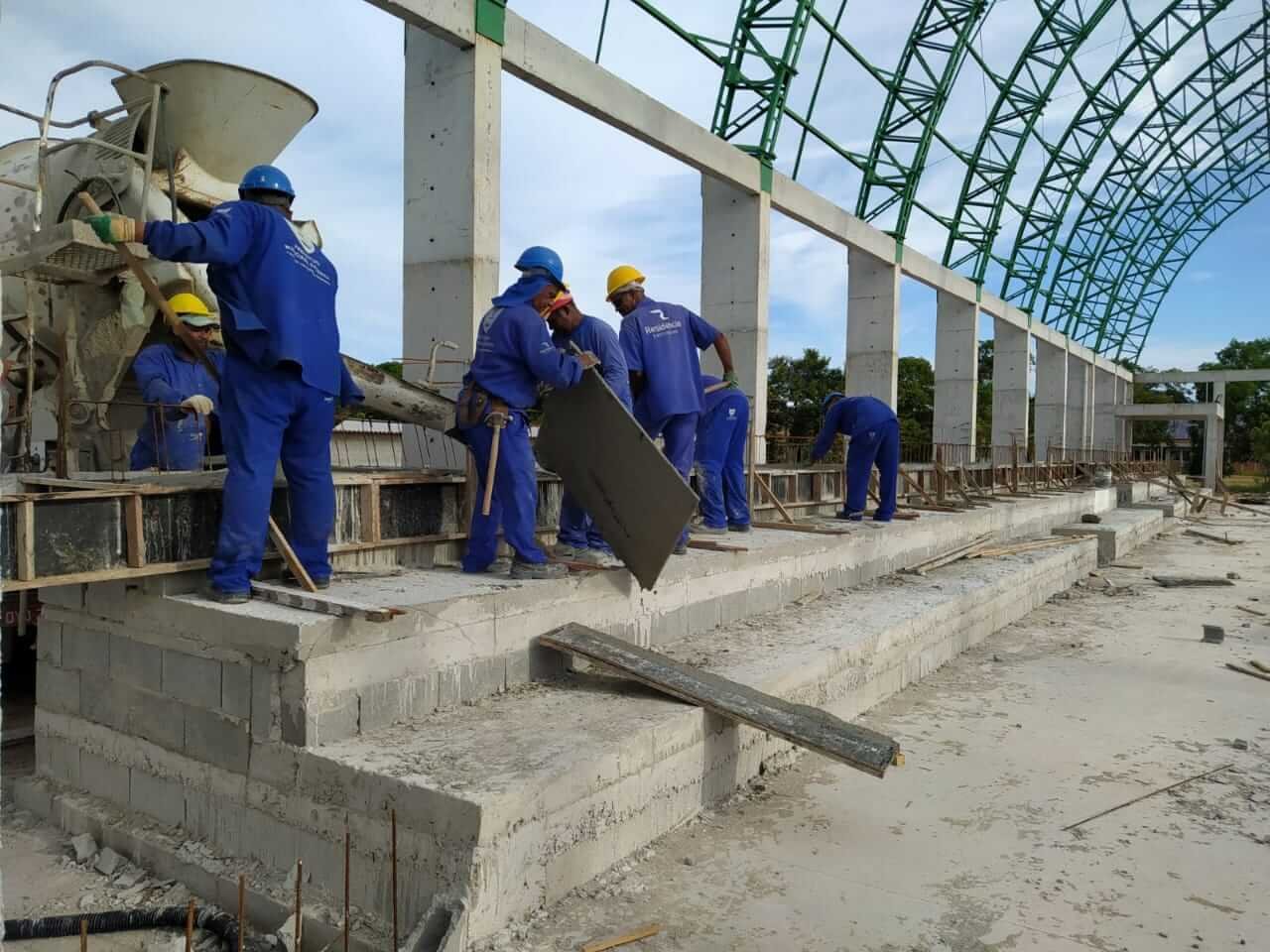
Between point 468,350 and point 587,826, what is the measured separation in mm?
4710

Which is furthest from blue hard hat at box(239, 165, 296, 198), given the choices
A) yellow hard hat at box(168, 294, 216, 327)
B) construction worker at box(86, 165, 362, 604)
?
yellow hard hat at box(168, 294, 216, 327)

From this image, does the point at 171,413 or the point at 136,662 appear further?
the point at 171,413

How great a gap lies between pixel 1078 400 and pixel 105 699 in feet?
129

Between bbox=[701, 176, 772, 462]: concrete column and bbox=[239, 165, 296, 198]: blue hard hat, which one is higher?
bbox=[701, 176, 772, 462]: concrete column

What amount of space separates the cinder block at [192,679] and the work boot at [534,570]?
164 cm

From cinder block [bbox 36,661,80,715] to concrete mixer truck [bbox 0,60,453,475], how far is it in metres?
2.01

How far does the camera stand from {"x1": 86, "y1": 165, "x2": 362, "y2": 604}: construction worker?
13.2 ft

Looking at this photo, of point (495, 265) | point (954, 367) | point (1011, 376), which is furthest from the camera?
point (1011, 376)

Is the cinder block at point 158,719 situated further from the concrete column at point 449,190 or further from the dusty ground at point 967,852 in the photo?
the concrete column at point 449,190

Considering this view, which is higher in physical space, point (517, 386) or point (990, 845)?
point (517, 386)

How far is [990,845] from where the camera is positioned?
165 inches

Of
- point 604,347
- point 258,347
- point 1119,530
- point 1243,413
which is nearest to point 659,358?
point 604,347

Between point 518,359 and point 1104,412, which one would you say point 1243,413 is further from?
point 518,359

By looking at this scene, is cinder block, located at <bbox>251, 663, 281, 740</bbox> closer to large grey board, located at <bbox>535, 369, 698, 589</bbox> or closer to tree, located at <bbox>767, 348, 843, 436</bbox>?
large grey board, located at <bbox>535, 369, 698, 589</bbox>
